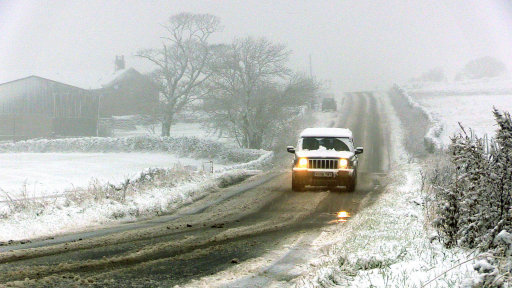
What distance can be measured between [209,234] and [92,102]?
56.0m

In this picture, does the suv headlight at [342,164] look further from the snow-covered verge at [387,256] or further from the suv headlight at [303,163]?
the snow-covered verge at [387,256]

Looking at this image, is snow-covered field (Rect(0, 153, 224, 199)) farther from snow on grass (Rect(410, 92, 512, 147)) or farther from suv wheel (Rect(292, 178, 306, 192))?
snow on grass (Rect(410, 92, 512, 147))

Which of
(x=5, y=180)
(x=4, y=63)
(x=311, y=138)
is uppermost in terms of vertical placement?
(x=4, y=63)

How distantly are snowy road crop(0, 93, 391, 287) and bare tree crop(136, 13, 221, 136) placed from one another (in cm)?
4122

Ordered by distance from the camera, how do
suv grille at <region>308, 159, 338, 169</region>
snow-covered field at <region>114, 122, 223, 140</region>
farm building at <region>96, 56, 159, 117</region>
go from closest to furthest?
suv grille at <region>308, 159, 338, 169</region>
snow-covered field at <region>114, 122, 223, 140</region>
farm building at <region>96, 56, 159, 117</region>

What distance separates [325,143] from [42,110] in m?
49.1

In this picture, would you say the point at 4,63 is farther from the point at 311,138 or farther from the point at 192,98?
the point at 311,138

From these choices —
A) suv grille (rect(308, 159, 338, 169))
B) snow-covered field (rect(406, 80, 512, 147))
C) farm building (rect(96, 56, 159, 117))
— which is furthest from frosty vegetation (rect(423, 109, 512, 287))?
farm building (rect(96, 56, 159, 117))

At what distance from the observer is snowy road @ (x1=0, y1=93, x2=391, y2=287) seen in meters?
6.75

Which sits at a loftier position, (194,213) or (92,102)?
(92,102)

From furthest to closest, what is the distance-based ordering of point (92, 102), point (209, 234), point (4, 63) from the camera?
point (4, 63) < point (92, 102) < point (209, 234)

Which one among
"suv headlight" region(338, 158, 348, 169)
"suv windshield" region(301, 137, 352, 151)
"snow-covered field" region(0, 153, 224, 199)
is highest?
"suv windshield" region(301, 137, 352, 151)

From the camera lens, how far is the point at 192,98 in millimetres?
57062

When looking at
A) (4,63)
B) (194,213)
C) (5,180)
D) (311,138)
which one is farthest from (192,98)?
(4,63)
